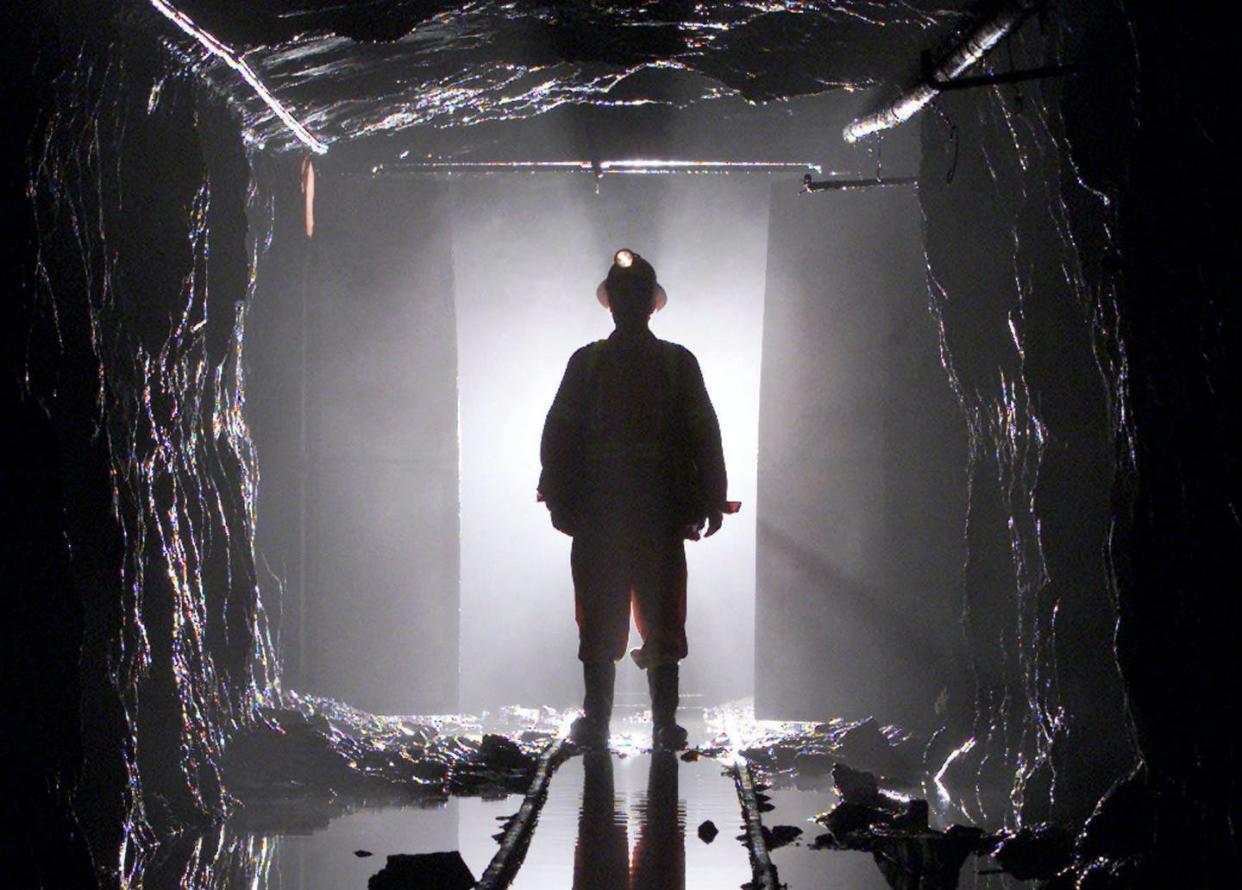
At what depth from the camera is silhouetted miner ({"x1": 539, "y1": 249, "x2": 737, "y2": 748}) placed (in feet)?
19.7

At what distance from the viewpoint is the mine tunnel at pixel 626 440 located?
353 cm

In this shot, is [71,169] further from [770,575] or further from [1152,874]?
[770,575]

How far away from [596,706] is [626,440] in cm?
105

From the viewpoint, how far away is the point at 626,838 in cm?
423

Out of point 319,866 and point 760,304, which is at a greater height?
point 760,304

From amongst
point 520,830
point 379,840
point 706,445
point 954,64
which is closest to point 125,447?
point 379,840

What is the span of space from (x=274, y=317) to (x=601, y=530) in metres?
2.41

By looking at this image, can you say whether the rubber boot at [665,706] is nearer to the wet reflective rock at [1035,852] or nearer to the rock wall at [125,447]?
the rock wall at [125,447]

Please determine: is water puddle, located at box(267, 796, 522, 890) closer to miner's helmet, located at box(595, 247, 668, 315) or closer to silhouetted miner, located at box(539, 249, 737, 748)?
silhouetted miner, located at box(539, 249, 737, 748)

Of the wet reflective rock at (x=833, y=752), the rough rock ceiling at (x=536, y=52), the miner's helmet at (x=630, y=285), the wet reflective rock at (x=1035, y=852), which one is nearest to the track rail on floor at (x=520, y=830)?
Answer: the wet reflective rock at (x=833, y=752)

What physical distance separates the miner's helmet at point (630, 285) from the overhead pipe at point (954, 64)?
3.75 feet

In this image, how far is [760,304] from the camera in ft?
32.7

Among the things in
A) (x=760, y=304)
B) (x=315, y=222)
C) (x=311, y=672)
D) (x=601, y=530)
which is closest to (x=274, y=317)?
(x=315, y=222)

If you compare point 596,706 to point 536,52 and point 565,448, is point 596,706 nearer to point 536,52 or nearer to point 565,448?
point 565,448
